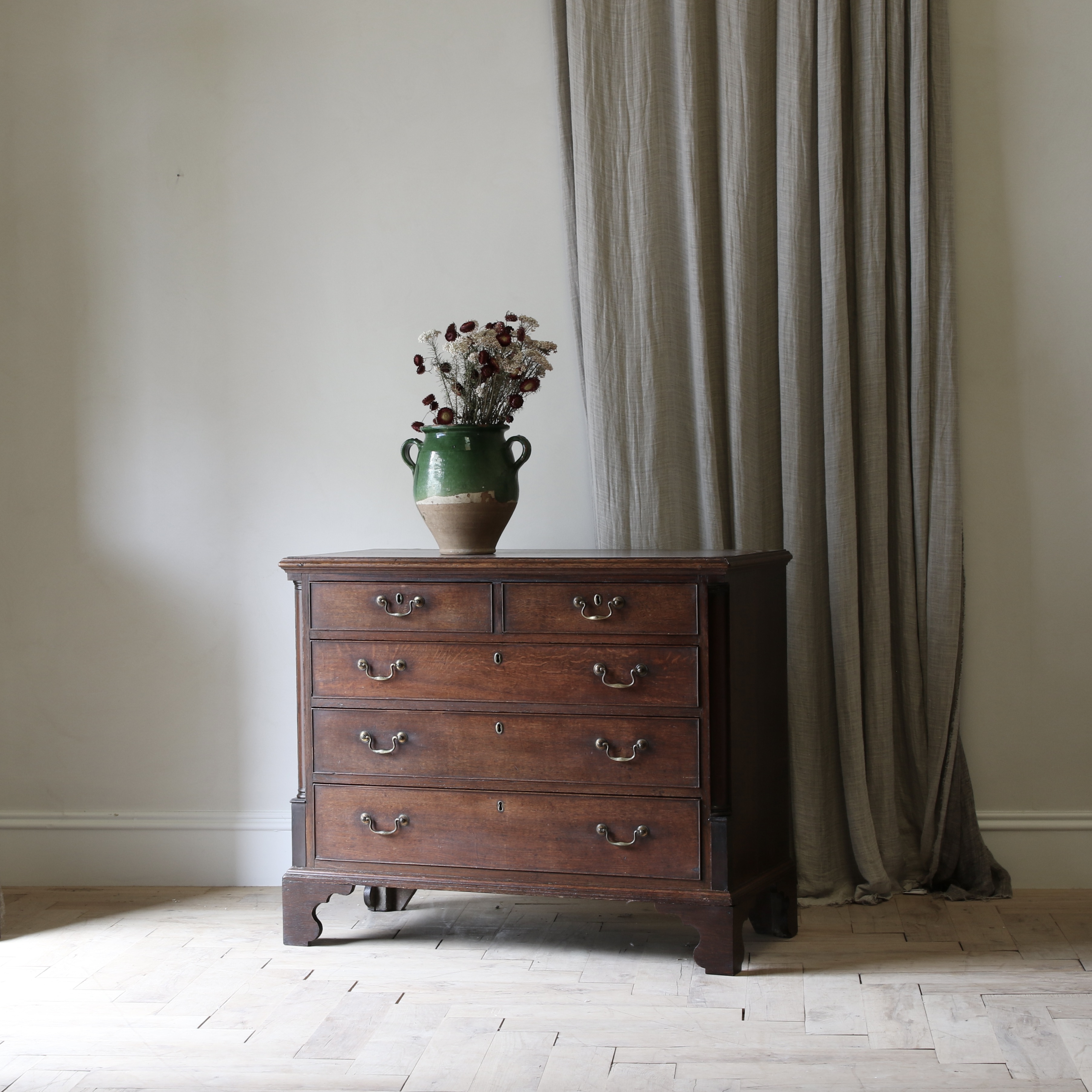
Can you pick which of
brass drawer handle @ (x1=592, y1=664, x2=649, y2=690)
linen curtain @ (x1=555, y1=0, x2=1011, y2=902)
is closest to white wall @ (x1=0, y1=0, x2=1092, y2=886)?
linen curtain @ (x1=555, y1=0, x2=1011, y2=902)

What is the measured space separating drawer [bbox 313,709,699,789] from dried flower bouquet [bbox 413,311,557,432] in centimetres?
61

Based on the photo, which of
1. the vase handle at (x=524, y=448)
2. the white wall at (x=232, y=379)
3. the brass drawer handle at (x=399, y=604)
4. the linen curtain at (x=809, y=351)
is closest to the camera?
the brass drawer handle at (x=399, y=604)

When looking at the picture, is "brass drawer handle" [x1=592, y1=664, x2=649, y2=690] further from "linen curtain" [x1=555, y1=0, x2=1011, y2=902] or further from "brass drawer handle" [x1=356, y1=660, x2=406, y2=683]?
"linen curtain" [x1=555, y1=0, x2=1011, y2=902]

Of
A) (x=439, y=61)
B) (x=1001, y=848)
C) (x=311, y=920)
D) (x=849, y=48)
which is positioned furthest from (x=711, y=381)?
(x=311, y=920)

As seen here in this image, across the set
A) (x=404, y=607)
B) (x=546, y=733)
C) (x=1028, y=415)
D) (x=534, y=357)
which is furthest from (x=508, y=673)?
(x=1028, y=415)

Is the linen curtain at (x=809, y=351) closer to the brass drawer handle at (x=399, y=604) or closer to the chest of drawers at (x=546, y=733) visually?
the chest of drawers at (x=546, y=733)

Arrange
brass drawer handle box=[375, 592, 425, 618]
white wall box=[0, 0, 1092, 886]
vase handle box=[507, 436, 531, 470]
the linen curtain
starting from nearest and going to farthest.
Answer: brass drawer handle box=[375, 592, 425, 618], vase handle box=[507, 436, 531, 470], the linen curtain, white wall box=[0, 0, 1092, 886]

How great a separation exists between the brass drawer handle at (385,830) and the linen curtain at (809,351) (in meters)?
0.80

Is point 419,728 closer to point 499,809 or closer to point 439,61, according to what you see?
point 499,809

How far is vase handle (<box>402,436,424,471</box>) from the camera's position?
254cm

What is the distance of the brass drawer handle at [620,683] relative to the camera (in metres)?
2.28

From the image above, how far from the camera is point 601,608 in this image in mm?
2301

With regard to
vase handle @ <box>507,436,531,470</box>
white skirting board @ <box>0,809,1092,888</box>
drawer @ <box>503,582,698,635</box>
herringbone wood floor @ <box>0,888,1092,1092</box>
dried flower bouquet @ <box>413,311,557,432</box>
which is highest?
dried flower bouquet @ <box>413,311,557,432</box>

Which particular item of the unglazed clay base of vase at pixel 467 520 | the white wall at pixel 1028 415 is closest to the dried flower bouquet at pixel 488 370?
the unglazed clay base of vase at pixel 467 520
